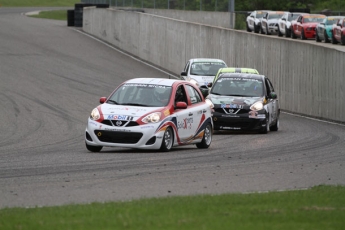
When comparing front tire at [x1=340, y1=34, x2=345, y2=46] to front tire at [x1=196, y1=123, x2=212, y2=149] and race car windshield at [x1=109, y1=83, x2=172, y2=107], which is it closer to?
front tire at [x1=196, y1=123, x2=212, y2=149]

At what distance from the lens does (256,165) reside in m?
14.9

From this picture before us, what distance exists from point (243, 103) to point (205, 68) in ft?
28.9

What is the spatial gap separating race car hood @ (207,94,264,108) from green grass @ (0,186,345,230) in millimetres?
11923

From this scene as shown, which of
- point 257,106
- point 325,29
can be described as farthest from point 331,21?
point 257,106

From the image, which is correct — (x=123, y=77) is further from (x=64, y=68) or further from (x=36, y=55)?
(x=36, y=55)

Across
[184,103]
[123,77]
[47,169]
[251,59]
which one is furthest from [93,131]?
[123,77]

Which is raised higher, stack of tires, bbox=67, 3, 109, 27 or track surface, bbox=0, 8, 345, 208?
stack of tires, bbox=67, 3, 109, 27

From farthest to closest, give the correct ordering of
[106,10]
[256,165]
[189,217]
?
[106,10] → [256,165] → [189,217]

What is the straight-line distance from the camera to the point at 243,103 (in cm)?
2262

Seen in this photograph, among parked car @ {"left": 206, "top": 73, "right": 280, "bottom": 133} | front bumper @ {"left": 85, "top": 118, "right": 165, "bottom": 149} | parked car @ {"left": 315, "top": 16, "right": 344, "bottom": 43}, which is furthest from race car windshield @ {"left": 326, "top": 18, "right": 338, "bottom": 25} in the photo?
front bumper @ {"left": 85, "top": 118, "right": 165, "bottom": 149}

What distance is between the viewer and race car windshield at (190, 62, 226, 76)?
102 ft

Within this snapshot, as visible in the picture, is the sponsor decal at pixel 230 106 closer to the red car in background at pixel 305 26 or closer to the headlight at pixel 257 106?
the headlight at pixel 257 106

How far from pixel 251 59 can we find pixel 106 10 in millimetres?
19665

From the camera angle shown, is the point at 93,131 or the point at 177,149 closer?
the point at 93,131
